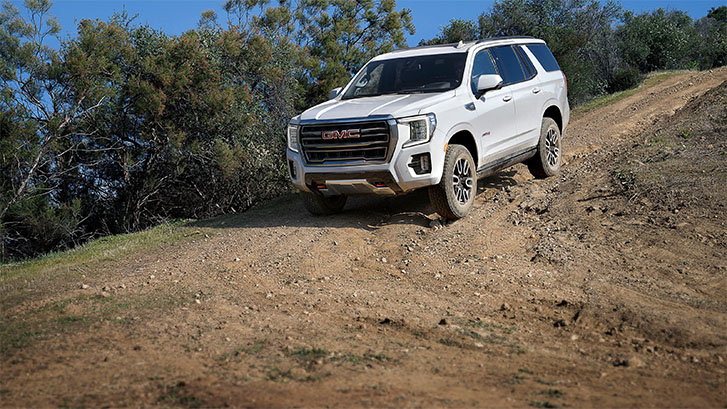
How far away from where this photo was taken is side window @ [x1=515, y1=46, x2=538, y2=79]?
10461mm

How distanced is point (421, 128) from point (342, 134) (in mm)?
958

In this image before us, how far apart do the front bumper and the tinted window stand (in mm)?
2629

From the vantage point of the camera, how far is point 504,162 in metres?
9.88

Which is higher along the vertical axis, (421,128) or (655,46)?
(655,46)

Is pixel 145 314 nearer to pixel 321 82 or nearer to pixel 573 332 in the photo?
pixel 573 332

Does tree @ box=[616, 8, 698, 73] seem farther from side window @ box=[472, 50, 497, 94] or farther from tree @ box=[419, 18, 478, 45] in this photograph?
side window @ box=[472, 50, 497, 94]

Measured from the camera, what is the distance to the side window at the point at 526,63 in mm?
10461

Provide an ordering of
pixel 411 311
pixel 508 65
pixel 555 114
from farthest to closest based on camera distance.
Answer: pixel 555 114 < pixel 508 65 < pixel 411 311

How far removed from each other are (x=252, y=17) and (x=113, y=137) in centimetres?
758

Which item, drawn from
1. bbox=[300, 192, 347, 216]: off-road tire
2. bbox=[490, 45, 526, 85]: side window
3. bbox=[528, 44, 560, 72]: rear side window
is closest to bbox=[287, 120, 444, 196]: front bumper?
bbox=[300, 192, 347, 216]: off-road tire

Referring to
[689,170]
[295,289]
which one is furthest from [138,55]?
[689,170]

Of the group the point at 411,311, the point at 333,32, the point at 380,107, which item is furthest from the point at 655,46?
the point at 411,311

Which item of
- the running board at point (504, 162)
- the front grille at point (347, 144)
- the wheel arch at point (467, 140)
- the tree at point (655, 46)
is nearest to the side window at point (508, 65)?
the running board at point (504, 162)

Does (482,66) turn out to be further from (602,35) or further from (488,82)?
(602,35)
